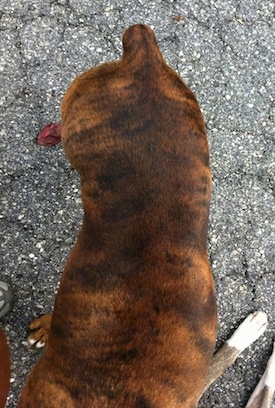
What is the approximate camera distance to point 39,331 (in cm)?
324

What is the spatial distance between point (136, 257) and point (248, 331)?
1.36 metres

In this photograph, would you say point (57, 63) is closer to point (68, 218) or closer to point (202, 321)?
point (68, 218)

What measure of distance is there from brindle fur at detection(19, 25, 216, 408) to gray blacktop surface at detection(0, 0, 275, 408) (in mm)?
889

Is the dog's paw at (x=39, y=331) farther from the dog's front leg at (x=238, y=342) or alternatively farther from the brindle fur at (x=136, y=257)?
the dog's front leg at (x=238, y=342)

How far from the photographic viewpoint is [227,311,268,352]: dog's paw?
3398 mm

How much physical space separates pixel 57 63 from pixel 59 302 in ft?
5.51

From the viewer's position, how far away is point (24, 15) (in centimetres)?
365

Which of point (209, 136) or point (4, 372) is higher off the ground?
point (209, 136)

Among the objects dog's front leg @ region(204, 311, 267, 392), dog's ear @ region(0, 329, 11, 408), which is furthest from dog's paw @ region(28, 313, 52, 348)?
dog's front leg @ region(204, 311, 267, 392)

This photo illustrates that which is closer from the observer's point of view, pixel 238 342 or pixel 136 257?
pixel 136 257

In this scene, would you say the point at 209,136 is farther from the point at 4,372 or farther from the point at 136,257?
the point at 4,372

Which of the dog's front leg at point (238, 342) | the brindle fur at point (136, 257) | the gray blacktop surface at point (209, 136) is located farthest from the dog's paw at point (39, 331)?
the dog's front leg at point (238, 342)

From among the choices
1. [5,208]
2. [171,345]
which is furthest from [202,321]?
[5,208]

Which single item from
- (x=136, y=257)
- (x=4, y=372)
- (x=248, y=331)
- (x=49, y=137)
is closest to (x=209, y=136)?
(x=49, y=137)
